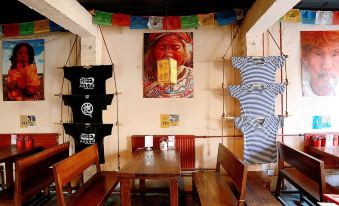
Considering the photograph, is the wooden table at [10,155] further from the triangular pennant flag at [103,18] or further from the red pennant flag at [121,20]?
the red pennant flag at [121,20]

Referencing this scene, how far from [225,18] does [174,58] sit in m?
0.99

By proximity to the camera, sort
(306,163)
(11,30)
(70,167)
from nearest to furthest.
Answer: (70,167), (306,163), (11,30)

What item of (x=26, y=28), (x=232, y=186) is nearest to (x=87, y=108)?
(x=26, y=28)

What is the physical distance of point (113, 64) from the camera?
3855mm

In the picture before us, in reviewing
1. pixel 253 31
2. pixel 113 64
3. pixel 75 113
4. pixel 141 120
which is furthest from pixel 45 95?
pixel 253 31

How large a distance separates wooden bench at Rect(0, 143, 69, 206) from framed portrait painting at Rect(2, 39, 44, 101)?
4.14 feet

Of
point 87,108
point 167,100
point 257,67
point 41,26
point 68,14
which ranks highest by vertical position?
point 41,26

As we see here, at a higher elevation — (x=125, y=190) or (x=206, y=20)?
(x=206, y=20)

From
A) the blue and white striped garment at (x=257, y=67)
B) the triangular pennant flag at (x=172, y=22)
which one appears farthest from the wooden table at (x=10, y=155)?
the blue and white striped garment at (x=257, y=67)

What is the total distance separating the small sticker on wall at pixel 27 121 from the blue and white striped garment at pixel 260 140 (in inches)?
131

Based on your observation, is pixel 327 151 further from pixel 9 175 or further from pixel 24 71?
pixel 24 71

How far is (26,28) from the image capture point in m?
3.84

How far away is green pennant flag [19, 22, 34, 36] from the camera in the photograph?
382 centimetres

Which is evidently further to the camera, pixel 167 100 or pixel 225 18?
pixel 167 100
